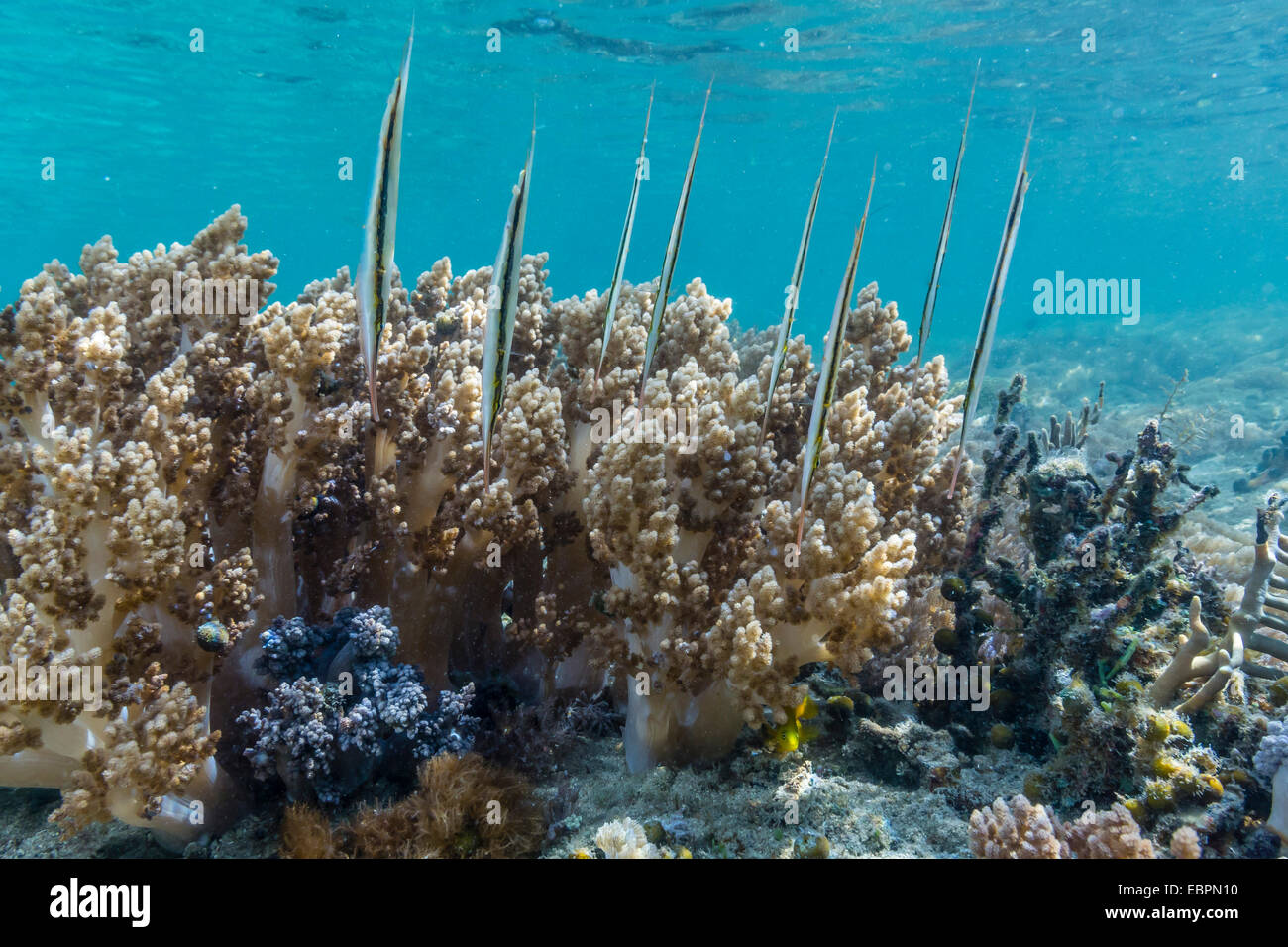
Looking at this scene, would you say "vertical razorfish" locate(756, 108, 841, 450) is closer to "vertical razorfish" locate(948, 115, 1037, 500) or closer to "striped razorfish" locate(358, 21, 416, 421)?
"vertical razorfish" locate(948, 115, 1037, 500)

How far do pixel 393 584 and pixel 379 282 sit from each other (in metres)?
2.26

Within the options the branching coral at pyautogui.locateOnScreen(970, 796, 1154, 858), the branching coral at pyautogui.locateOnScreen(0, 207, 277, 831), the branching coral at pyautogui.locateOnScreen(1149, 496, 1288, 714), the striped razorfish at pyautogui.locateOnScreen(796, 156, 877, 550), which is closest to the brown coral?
the branching coral at pyautogui.locateOnScreen(0, 207, 277, 831)

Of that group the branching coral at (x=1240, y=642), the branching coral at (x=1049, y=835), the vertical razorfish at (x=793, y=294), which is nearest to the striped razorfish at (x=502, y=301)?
the vertical razorfish at (x=793, y=294)

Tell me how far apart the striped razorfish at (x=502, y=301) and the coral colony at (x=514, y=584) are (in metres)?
0.02

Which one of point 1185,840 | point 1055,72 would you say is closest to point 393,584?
point 1185,840

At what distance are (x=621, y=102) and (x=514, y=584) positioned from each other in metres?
40.0

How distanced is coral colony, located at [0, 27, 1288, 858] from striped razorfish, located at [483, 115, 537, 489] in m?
0.02

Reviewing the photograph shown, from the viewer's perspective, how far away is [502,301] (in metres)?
2.22

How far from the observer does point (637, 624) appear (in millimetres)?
3492

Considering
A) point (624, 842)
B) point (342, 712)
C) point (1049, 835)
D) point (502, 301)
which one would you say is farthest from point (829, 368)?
point (342, 712)

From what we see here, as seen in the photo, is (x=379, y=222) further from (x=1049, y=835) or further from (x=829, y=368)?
(x=1049, y=835)

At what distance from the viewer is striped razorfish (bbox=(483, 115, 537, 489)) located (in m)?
2.15

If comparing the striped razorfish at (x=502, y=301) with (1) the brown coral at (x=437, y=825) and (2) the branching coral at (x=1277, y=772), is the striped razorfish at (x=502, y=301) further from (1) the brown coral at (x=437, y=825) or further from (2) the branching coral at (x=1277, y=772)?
(2) the branching coral at (x=1277, y=772)
